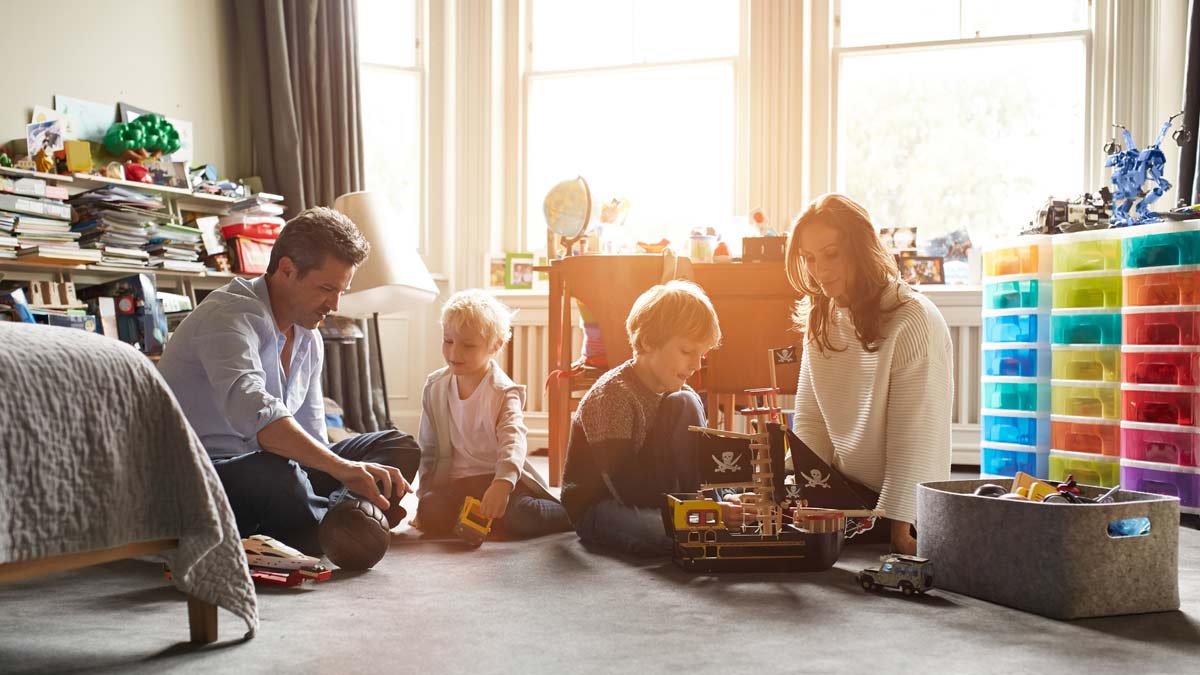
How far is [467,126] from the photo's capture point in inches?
181

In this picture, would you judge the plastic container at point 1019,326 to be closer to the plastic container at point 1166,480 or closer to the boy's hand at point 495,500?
the plastic container at point 1166,480

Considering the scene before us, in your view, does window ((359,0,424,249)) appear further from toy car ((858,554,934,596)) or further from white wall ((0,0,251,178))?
toy car ((858,554,934,596))

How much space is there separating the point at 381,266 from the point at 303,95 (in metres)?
1.05

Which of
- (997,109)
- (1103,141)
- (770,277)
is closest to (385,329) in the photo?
(770,277)

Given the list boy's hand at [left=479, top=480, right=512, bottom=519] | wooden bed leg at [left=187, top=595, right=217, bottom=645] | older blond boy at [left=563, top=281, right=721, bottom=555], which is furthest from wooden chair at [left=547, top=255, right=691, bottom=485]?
wooden bed leg at [left=187, top=595, right=217, bottom=645]

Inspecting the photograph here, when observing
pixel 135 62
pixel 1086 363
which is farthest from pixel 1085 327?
pixel 135 62

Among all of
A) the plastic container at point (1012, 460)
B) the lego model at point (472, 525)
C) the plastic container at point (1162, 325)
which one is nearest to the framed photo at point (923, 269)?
the plastic container at point (1012, 460)

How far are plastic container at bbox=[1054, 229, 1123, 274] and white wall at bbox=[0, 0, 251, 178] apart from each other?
3.07 meters

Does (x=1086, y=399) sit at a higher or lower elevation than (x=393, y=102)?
lower

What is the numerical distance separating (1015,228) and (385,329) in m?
2.76

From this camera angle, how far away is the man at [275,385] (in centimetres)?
181

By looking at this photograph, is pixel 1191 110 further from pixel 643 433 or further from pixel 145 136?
pixel 145 136

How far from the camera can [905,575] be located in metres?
1.67

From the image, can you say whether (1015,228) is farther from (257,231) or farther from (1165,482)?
(257,231)
